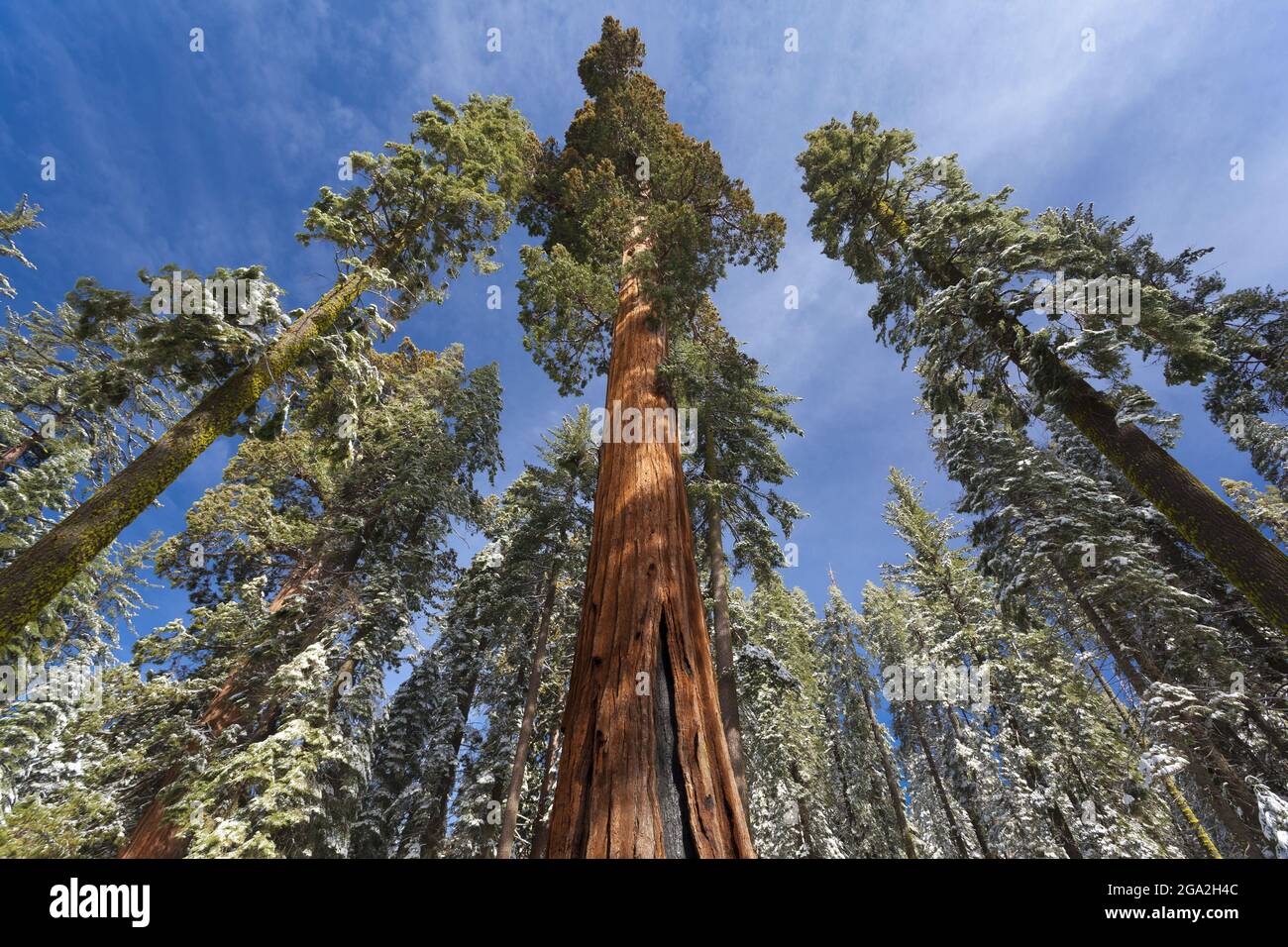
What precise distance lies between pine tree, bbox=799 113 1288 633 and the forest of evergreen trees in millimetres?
60

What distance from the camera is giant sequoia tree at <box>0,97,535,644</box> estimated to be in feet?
16.5

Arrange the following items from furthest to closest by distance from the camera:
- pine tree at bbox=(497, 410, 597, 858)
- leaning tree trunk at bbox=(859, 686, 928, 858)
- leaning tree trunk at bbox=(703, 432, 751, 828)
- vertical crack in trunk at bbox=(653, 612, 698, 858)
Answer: leaning tree trunk at bbox=(859, 686, 928, 858), pine tree at bbox=(497, 410, 597, 858), leaning tree trunk at bbox=(703, 432, 751, 828), vertical crack in trunk at bbox=(653, 612, 698, 858)

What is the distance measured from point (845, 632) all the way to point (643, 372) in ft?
79.5

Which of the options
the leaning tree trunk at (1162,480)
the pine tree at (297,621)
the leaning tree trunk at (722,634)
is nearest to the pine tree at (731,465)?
the leaning tree trunk at (722,634)

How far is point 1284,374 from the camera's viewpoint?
1075 cm

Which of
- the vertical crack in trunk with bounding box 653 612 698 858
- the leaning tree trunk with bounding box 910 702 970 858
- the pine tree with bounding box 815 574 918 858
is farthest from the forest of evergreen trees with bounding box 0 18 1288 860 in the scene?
the pine tree with bounding box 815 574 918 858

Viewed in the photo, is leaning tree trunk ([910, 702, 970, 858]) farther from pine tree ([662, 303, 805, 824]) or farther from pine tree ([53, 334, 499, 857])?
pine tree ([53, 334, 499, 857])

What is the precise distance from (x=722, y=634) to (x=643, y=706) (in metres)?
7.70

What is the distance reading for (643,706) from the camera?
2250 millimetres

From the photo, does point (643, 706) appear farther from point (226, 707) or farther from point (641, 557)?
point (226, 707)

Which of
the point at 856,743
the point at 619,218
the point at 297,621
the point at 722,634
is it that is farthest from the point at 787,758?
the point at 619,218

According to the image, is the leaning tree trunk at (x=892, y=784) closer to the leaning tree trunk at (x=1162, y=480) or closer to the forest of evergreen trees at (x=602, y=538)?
the forest of evergreen trees at (x=602, y=538)
